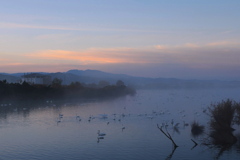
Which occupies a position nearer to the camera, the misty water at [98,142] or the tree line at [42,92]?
the misty water at [98,142]

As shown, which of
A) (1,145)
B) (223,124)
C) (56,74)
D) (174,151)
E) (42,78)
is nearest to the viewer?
(174,151)

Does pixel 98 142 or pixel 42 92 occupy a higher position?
pixel 42 92

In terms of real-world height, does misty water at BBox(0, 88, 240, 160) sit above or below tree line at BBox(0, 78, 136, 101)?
below

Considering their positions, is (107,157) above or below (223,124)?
below

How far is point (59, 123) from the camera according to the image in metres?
24.8

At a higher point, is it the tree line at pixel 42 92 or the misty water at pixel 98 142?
the tree line at pixel 42 92

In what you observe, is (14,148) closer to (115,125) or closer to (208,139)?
(115,125)

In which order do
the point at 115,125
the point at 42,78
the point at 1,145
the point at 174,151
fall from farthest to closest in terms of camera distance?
the point at 42,78
the point at 115,125
the point at 1,145
the point at 174,151

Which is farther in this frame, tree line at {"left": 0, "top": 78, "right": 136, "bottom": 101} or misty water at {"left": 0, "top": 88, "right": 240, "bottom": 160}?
tree line at {"left": 0, "top": 78, "right": 136, "bottom": 101}

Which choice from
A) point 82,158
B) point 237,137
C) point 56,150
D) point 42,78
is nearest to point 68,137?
point 56,150

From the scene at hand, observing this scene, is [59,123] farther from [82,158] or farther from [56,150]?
[82,158]

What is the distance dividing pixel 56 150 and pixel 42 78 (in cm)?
7802

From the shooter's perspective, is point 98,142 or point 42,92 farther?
point 42,92

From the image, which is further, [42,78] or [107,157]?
[42,78]
